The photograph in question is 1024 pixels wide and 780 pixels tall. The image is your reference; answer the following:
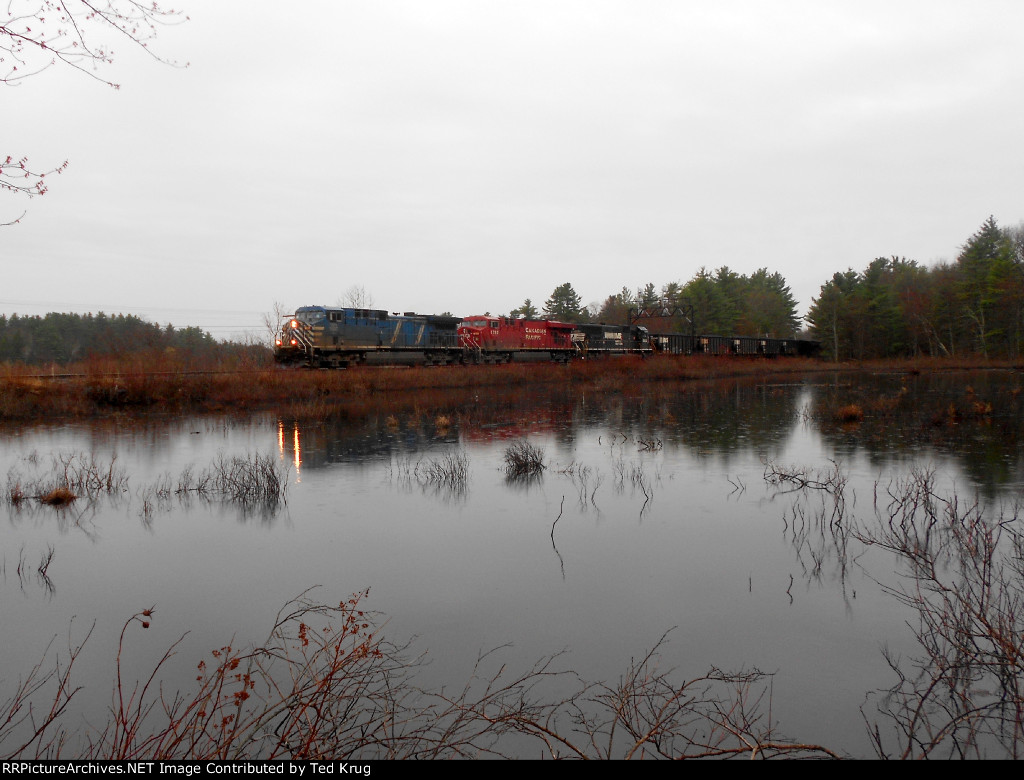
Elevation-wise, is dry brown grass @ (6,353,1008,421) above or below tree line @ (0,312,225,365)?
below

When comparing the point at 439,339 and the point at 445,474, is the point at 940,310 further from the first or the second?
the point at 445,474

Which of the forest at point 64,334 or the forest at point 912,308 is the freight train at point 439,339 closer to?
the forest at point 912,308

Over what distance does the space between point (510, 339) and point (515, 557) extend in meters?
41.1

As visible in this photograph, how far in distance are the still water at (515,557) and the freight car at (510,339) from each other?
28.3m

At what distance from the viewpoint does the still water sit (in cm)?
595

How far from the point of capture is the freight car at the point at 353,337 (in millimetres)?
37281

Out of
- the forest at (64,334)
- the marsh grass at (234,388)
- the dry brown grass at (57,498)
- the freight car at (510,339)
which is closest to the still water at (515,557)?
the dry brown grass at (57,498)

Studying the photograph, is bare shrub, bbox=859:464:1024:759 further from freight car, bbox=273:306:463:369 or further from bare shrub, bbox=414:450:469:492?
freight car, bbox=273:306:463:369

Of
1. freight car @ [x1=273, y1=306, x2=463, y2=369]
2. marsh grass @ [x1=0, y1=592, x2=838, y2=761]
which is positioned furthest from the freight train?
marsh grass @ [x1=0, y1=592, x2=838, y2=761]

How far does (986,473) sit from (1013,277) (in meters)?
64.2

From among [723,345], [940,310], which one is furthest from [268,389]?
[940,310]

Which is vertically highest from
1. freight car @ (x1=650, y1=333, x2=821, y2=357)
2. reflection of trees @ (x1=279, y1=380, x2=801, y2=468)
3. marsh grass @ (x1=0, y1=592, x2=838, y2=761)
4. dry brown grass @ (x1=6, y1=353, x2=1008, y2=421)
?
freight car @ (x1=650, y1=333, x2=821, y2=357)

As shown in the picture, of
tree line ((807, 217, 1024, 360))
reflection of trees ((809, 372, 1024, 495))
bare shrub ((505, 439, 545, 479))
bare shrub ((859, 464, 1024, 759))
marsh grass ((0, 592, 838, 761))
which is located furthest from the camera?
tree line ((807, 217, 1024, 360))

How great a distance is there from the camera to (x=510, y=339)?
49.3 metres
